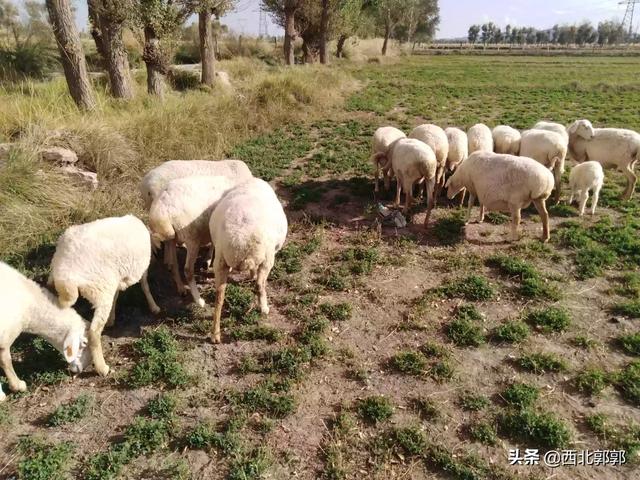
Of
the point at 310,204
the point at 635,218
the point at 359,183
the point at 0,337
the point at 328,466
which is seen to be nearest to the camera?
the point at 328,466

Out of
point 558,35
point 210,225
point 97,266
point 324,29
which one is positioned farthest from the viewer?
point 558,35

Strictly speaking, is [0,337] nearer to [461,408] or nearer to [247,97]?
[461,408]

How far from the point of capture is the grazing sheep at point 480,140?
334 inches

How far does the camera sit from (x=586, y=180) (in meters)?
7.58

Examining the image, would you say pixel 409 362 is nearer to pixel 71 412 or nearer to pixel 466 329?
pixel 466 329

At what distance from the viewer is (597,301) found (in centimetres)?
547

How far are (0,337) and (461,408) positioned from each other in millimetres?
4198

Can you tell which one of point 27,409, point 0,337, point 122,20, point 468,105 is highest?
point 122,20

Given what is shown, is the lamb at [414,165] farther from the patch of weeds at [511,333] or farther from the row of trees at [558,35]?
the row of trees at [558,35]

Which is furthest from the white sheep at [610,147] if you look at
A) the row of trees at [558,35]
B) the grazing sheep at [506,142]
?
the row of trees at [558,35]

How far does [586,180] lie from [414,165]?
3180 millimetres

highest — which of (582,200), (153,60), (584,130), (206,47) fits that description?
(206,47)

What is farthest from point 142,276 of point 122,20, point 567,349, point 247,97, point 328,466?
point 247,97

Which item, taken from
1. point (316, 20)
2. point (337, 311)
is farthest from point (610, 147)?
point (316, 20)
